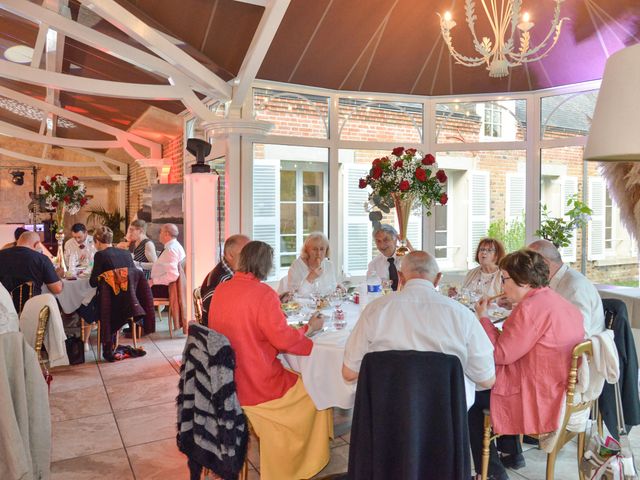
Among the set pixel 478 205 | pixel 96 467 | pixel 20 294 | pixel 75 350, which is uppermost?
pixel 478 205

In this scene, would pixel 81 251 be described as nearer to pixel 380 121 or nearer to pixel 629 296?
pixel 380 121

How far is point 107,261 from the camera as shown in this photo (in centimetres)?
492

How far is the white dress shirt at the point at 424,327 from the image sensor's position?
199 centimetres

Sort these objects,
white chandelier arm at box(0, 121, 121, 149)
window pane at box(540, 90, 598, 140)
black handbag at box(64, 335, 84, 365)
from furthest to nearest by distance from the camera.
A: white chandelier arm at box(0, 121, 121, 149), window pane at box(540, 90, 598, 140), black handbag at box(64, 335, 84, 365)

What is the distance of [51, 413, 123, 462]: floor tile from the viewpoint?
3.22m

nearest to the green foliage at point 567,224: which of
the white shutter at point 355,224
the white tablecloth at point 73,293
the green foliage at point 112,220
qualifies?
the white shutter at point 355,224

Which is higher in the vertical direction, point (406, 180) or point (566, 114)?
point (566, 114)

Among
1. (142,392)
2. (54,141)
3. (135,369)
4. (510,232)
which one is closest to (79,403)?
(142,392)

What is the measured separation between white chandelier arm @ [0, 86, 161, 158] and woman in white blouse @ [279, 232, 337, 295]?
5.31 metres

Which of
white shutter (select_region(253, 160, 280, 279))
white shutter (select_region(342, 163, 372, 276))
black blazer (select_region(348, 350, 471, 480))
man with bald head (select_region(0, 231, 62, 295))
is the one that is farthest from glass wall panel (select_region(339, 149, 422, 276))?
black blazer (select_region(348, 350, 471, 480))

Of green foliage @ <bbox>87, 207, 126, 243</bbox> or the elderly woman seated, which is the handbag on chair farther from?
green foliage @ <bbox>87, 207, 126, 243</bbox>

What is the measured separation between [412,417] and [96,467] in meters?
2.07

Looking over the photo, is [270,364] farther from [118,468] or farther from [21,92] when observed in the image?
[21,92]

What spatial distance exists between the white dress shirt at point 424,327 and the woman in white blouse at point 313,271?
6.69 feet
